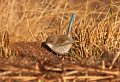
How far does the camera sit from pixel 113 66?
317cm

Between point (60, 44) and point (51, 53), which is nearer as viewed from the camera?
point (60, 44)

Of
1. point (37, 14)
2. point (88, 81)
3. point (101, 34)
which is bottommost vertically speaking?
point (88, 81)

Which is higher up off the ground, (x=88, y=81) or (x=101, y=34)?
(x=101, y=34)

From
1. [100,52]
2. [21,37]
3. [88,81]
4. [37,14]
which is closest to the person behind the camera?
[88,81]

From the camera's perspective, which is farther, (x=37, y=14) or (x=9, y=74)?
(x=37, y=14)

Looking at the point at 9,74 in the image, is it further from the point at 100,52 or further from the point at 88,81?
the point at 100,52

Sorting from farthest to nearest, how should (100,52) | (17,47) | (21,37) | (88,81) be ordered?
(21,37), (17,47), (100,52), (88,81)

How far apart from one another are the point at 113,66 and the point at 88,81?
0.25 m

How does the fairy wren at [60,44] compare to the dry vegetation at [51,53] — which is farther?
the fairy wren at [60,44]

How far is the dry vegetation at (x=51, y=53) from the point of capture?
3066 mm

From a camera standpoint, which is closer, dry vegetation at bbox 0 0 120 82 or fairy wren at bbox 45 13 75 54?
dry vegetation at bbox 0 0 120 82

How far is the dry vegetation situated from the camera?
3.07 metres

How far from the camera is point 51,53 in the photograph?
498 centimetres

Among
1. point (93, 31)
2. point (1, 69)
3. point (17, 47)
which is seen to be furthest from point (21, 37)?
point (1, 69)
